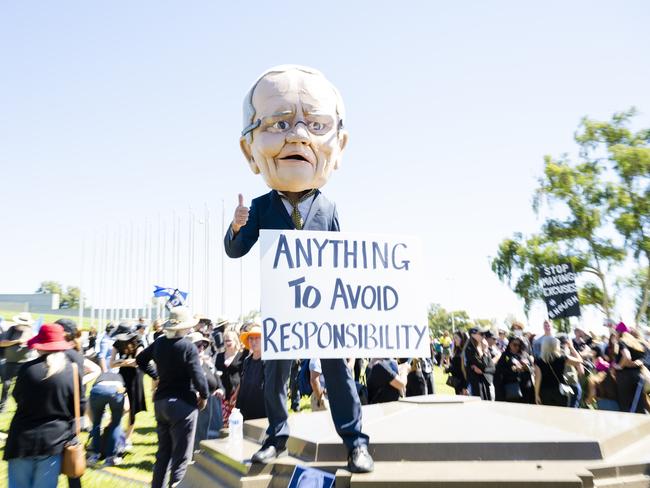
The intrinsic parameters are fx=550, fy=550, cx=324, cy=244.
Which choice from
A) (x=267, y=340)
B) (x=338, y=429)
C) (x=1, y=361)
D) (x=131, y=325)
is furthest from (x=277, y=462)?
(x=1, y=361)

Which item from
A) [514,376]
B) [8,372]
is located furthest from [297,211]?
[8,372]

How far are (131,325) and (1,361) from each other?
3106 mm

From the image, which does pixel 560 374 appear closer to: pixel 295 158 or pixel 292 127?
pixel 295 158

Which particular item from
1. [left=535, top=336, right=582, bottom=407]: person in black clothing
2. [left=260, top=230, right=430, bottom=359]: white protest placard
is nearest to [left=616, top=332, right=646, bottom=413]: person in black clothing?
[left=535, top=336, right=582, bottom=407]: person in black clothing

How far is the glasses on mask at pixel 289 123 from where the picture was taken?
3.97 metres

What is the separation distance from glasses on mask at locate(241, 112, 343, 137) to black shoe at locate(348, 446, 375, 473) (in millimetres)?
2214

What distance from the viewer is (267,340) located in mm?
3420

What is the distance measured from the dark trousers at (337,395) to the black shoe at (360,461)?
0.04 m

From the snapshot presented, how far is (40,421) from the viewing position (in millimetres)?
4523

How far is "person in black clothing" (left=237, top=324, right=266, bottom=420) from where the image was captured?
624 cm

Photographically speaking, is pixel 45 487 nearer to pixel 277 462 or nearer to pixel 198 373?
pixel 198 373

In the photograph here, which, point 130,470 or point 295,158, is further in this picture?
point 130,470

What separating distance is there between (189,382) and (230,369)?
2417 mm

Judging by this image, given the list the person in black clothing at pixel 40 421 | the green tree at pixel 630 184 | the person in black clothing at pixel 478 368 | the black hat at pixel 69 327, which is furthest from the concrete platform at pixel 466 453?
the green tree at pixel 630 184
